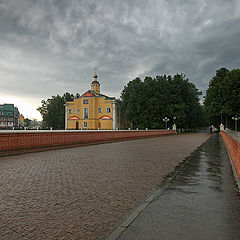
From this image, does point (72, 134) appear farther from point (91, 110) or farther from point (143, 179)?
point (91, 110)

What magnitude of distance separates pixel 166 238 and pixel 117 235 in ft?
2.20

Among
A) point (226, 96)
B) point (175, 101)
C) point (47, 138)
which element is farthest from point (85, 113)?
point (47, 138)

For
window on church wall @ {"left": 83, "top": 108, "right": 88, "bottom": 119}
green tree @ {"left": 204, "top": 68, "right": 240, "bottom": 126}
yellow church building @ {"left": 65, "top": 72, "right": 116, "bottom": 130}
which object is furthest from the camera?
window on church wall @ {"left": 83, "top": 108, "right": 88, "bottom": 119}

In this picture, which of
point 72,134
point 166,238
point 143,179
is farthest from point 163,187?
point 72,134

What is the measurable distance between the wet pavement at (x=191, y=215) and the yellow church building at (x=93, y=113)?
48.6 m

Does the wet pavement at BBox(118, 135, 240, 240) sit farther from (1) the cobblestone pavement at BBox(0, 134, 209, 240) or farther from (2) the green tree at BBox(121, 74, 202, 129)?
(2) the green tree at BBox(121, 74, 202, 129)

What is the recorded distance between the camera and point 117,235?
280 cm

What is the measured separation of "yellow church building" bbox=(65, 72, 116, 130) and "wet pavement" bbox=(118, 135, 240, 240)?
159ft

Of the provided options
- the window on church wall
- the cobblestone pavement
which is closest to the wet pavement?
the cobblestone pavement

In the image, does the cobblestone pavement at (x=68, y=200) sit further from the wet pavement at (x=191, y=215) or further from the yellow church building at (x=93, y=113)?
the yellow church building at (x=93, y=113)

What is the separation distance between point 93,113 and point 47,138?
4071cm

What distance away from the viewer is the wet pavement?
9.39ft

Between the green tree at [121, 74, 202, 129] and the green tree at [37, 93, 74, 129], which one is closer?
the green tree at [121, 74, 202, 129]

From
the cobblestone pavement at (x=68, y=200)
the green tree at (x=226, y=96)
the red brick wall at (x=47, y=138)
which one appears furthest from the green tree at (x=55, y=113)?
the cobblestone pavement at (x=68, y=200)
